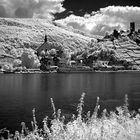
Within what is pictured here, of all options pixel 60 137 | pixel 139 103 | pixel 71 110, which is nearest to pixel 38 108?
pixel 71 110

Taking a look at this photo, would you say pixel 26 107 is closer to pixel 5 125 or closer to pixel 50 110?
pixel 50 110

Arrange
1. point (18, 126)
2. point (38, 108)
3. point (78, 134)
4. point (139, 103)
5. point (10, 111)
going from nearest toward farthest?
point (78, 134) → point (18, 126) → point (10, 111) → point (38, 108) → point (139, 103)

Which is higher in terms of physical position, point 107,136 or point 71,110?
point 107,136

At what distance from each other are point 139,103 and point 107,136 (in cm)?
5627

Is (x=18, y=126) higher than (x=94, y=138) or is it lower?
lower

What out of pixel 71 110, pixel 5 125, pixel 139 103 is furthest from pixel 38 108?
pixel 139 103

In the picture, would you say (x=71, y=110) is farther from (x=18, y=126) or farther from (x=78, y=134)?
(x=78, y=134)

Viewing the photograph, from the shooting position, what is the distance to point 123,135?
20.1m

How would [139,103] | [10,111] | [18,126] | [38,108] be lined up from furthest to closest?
[139,103], [38,108], [10,111], [18,126]

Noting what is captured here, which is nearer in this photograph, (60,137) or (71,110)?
(60,137)

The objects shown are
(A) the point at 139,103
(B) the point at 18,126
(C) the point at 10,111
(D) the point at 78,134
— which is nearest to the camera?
(D) the point at 78,134

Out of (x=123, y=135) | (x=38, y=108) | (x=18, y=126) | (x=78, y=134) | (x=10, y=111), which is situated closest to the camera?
(x=78, y=134)

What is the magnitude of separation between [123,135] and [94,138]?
2.30 meters

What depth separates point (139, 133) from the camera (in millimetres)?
20188
